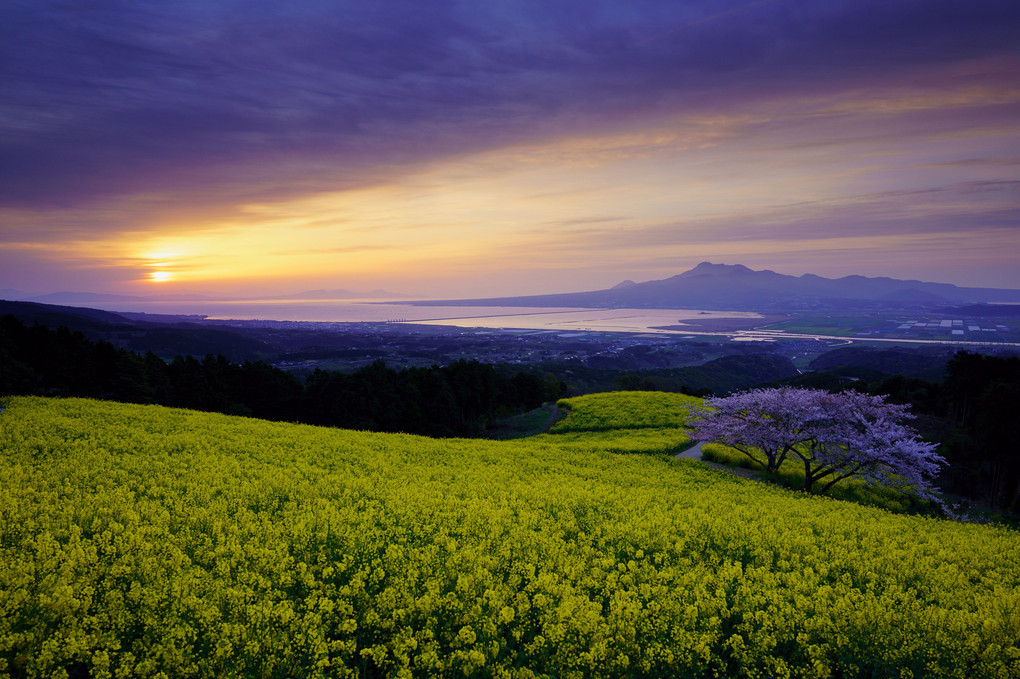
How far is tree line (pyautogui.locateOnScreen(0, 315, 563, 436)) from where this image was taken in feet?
171

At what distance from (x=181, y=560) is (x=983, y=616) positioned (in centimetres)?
1565

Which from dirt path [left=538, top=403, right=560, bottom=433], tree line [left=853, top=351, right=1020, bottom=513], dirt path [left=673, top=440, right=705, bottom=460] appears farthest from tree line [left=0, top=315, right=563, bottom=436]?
tree line [left=853, top=351, right=1020, bottom=513]

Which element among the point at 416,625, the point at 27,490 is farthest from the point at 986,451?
the point at 27,490

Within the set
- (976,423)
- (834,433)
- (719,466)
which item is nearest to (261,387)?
(719,466)

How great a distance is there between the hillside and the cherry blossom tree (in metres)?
5.75

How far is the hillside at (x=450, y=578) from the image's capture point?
7.51m

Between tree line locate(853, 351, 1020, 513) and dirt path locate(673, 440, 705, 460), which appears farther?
tree line locate(853, 351, 1020, 513)

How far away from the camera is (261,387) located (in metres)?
61.7

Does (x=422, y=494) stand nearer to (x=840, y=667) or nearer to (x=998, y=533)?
(x=840, y=667)

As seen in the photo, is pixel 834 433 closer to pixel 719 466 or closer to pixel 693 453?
pixel 719 466

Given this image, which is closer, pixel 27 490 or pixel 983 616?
pixel 983 616

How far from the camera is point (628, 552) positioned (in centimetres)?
1216

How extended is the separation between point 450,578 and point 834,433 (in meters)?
23.8

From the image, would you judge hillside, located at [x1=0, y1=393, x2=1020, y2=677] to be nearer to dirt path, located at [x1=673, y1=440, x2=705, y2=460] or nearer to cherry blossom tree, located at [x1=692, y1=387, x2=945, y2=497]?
cherry blossom tree, located at [x1=692, y1=387, x2=945, y2=497]
